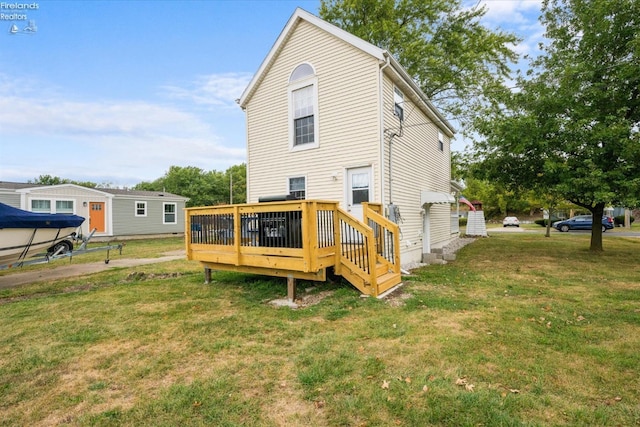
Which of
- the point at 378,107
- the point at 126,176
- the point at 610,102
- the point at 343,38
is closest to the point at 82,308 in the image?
the point at 378,107

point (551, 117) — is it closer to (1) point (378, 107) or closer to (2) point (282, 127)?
(1) point (378, 107)

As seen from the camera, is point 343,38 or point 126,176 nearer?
point 343,38

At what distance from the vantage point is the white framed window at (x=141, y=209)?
2058 cm

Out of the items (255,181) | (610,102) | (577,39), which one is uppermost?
(577,39)

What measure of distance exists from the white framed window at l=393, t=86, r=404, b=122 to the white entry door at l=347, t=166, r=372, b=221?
2040 mm

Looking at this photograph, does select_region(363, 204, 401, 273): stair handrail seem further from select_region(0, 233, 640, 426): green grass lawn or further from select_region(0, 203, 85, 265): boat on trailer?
select_region(0, 203, 85, 265): boat on trailer

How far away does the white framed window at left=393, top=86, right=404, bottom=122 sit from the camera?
8.82m

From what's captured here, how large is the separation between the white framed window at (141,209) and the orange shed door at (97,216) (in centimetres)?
199

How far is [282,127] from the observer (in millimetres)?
9758

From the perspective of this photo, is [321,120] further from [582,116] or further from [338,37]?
[582,116]

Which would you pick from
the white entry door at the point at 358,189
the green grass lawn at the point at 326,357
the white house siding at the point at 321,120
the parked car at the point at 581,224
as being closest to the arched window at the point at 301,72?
the white house siding at the point at 321,120

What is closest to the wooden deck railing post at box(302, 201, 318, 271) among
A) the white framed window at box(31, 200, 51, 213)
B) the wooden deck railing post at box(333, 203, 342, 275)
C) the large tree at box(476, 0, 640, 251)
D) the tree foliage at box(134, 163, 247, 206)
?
the wooden deck railing post at box(333, 203, 342, 275)

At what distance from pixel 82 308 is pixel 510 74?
2148 cm

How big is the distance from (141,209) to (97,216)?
256 centimetres
